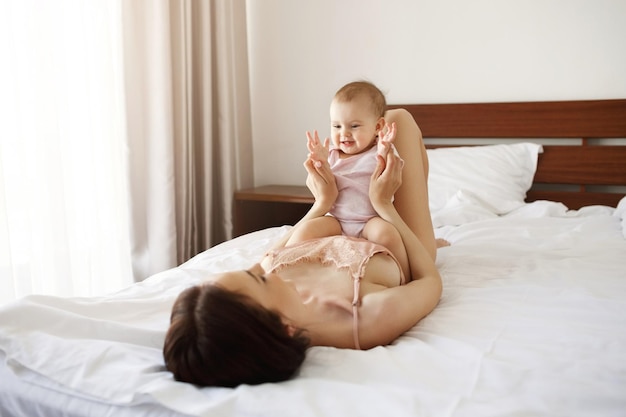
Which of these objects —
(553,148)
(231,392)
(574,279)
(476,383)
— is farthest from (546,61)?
(231,392)

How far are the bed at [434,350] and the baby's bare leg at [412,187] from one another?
14 centimetres

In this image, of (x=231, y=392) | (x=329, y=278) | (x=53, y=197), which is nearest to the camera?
(x=231, y=392)

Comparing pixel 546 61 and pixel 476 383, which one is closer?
pixel 476 383

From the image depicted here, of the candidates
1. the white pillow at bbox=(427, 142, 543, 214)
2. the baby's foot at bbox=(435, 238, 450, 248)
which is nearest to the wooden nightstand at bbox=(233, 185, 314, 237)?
the white pillow at bbox=(427, 142, 543, 214)

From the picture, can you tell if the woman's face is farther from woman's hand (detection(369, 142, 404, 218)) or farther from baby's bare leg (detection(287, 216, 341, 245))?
woman's hand (detection(369, 142, 404, 218))

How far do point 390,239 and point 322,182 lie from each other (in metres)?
0.31

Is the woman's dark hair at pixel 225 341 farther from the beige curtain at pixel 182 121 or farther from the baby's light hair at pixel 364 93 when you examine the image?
the beige curtain at pixel 182 121

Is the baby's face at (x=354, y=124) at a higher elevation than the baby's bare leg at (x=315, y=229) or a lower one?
higher

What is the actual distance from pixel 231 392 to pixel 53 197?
1837 millimetres

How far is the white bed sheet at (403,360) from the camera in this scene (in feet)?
3.02

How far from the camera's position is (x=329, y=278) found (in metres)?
1.36

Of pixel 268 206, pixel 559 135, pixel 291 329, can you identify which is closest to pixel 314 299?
pixel 291 329

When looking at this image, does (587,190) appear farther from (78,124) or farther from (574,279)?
(78,124)

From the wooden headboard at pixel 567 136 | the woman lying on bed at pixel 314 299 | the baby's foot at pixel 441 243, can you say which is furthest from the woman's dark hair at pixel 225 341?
the wooden headboard at pixel 567 136
